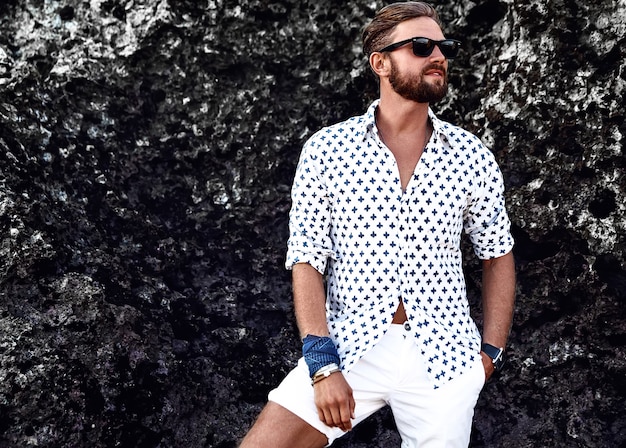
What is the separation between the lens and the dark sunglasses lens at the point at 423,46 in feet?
8.82

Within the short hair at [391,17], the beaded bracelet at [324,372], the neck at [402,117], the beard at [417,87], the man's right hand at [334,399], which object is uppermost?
the short hair at [391,17]

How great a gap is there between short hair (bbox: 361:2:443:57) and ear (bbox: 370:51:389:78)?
0.09 feet

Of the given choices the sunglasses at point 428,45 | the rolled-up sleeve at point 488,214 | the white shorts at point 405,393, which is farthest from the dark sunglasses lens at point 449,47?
the white shorts at point 405,393

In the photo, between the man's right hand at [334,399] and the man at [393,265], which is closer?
the man's right hand at [334,399]

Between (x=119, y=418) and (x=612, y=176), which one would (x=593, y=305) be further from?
(x=119, y=418)

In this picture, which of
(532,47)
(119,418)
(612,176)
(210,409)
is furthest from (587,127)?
(119,418)

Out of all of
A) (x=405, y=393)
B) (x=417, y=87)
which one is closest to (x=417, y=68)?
(x=417, y=87)

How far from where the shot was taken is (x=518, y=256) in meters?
3.38

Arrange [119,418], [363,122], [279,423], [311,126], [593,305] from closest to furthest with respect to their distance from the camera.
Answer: [279,423], [363,122], [119,418], [593,305], [311,126]

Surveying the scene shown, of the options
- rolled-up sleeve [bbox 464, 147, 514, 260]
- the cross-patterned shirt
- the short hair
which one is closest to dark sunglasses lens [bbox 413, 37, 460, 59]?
the short hair

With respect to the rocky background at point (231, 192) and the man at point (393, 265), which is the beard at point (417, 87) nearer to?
the man at point (393, 265)

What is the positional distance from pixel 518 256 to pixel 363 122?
118 centimetres

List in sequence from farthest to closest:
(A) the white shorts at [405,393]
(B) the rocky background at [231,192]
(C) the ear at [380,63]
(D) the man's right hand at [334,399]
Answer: (B) the rocky background at [231,192] < (C) the ear at [380,63] < (A) the white shorts at [405,393] < (D) the man's right hand at [334,399]

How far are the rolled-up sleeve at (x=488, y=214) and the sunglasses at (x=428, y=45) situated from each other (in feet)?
1.56
